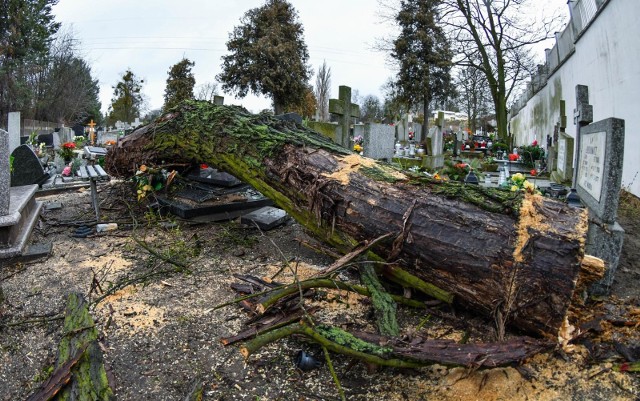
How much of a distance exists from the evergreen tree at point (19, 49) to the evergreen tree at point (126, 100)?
834cm

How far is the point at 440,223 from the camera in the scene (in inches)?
104

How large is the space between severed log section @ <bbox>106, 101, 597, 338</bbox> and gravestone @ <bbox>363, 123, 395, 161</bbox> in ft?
14.6

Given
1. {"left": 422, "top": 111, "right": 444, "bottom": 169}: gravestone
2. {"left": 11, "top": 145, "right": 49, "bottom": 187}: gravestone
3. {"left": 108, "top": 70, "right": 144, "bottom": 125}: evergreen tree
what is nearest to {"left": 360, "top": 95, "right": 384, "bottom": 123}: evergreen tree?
{"left": 108, "top": 70, "right": 144, "bottom": 125}: evergreen tree

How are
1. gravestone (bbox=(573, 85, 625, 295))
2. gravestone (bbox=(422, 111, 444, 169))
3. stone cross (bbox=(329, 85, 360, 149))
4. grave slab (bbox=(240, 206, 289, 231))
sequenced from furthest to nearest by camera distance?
→ gravestone (bbox=(422, 111, 444, 169)), stone cross (bbox=(329, 85, 360, 149)), grave slab (bbox=(240, 206, 289, 231)), gravestone (bbox=(573, 85, 625, 295))

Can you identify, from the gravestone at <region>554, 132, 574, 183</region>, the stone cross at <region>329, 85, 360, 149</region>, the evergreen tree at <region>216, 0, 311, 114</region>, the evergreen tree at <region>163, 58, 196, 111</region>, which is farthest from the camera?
the evergreen tree at <region>163, 58, 196, 111</region>

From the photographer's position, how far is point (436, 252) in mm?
2578

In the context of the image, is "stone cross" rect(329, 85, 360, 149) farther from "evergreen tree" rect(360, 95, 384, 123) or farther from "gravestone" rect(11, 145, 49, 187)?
"evergreen tree" rect(360, 95, 384, 123)

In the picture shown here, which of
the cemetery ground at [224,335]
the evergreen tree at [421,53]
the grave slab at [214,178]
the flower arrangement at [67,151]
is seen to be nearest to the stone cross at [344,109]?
the grave slab at [214,178]

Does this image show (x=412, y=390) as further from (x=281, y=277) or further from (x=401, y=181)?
(x=281, y=277)

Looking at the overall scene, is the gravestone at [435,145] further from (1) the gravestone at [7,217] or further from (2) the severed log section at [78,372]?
(2) the severed log section at [78,372]

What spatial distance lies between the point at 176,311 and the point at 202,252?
1.30m

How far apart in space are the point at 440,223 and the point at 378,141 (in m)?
6.24

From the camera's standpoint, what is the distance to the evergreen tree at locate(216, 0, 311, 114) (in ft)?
88.0

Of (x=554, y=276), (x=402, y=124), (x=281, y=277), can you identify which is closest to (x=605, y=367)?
(x=554, y=276)
